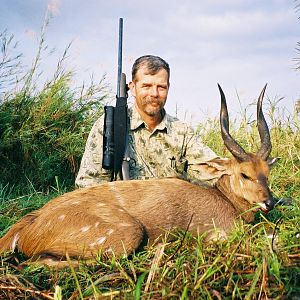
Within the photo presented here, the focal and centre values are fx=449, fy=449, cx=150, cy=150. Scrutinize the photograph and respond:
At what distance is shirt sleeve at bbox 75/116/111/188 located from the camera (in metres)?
5.39

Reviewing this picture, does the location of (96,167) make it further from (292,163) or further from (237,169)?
(292,163)

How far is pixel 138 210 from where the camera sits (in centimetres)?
380

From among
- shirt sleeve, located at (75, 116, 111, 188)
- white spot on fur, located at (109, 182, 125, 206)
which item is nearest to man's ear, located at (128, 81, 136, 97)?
shirt sleeve, located at (75, 116, 111, 188)

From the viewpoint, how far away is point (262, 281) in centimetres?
207

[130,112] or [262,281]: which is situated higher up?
[130,112]

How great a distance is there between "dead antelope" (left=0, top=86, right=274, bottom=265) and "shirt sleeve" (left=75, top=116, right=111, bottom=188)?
127 cm

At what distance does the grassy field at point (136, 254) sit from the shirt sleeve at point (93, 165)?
63cm

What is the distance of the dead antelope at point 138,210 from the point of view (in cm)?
338

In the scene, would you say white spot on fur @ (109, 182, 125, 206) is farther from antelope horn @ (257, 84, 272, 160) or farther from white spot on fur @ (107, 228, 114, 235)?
antelope horn @ (257, 84, 272, 160)

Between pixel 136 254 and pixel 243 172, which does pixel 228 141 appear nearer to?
pixel 243 172

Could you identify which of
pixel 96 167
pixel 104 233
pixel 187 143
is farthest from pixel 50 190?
pixel 104 233

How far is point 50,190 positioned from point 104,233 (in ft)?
12.4

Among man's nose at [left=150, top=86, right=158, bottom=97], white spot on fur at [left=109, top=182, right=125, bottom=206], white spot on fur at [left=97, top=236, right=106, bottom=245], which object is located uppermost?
man's nose at [left=150, top=86, right=158, bottom=97]

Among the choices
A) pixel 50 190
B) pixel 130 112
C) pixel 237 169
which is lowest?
pixel 50 190
